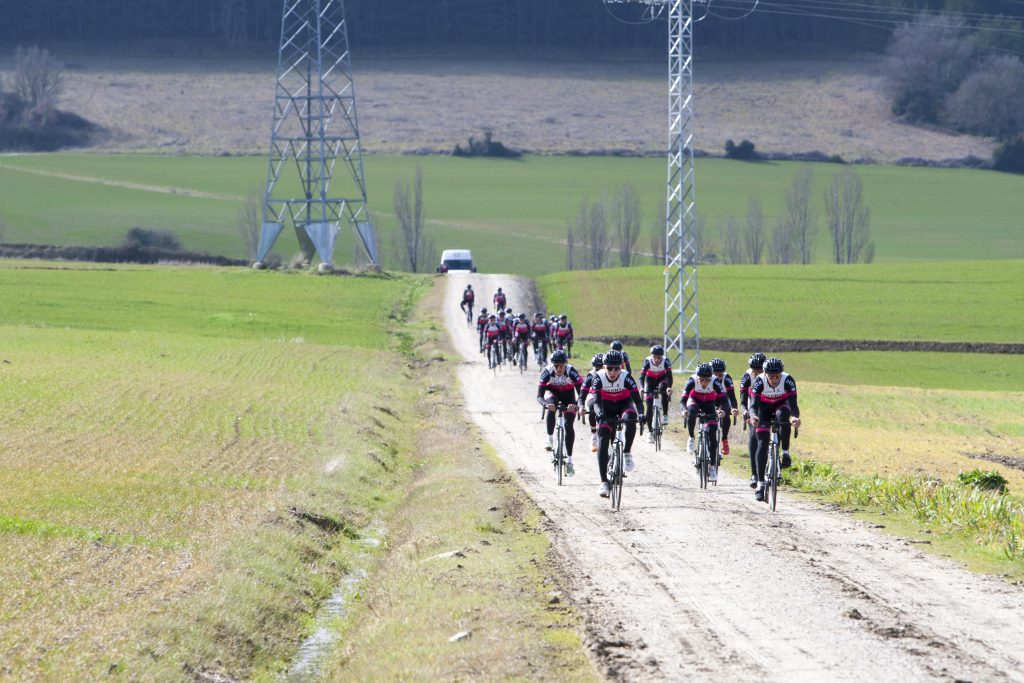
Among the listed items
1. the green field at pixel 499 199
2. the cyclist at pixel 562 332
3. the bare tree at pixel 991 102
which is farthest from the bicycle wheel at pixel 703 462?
the bare tree at pixel 991 102

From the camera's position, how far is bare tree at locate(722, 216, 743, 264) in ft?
414

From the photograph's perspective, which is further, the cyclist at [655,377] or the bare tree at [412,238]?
the bare tree at [412,238]

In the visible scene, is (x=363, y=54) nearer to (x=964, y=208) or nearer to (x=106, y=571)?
(x=964, y=208)

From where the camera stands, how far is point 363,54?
19400cm

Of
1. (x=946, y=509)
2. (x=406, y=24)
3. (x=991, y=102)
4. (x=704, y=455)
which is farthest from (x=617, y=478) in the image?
(x=406, y=24)

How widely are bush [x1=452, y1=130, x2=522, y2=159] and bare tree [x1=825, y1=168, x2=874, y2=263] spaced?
44582 mm

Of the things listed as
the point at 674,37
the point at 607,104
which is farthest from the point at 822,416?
the point at 607,104

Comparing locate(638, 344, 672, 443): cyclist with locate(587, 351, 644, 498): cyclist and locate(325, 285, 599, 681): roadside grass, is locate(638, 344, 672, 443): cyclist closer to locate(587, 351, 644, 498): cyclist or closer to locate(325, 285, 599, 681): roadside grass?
locate(325, 285, 599, 681): roadside grass

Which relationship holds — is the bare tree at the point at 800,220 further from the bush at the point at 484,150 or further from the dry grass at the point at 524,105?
the bush at the point at 484,150

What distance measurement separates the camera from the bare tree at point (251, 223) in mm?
121375

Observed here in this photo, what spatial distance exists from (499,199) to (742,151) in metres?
34.1

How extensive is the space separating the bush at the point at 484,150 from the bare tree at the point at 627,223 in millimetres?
31864

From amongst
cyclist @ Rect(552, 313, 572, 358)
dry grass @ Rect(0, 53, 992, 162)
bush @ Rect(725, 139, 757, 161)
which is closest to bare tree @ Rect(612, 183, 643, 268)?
bush @ Rect(725, 139, 757, 161)

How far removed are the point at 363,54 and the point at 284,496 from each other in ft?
581
